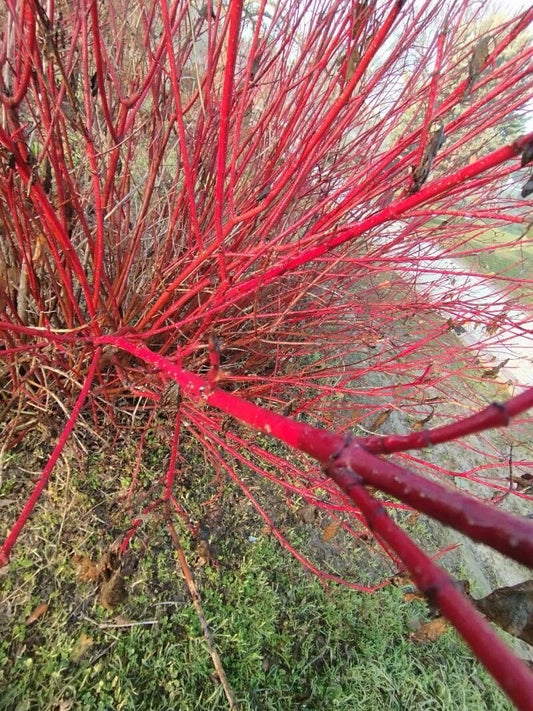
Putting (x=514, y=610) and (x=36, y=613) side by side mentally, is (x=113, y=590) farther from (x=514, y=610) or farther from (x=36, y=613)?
(x=514, y=610)

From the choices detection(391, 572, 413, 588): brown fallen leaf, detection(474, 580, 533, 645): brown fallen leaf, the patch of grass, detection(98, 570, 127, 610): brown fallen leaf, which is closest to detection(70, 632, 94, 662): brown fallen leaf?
the patch of grass

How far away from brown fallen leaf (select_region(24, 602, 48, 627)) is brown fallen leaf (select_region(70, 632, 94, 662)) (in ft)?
0.55

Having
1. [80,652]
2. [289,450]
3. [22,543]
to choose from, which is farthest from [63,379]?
[289,450]

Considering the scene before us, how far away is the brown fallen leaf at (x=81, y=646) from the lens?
1440mm

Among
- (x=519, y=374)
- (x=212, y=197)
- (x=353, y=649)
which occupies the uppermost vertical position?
(x=519, y=374)

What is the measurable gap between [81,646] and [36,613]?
207 mm

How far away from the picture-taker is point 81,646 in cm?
146

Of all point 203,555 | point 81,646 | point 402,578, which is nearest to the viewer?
point 402,578

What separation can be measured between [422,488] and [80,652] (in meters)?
1.70

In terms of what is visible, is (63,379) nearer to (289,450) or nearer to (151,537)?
(151,537)

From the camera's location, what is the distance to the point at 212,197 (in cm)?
185

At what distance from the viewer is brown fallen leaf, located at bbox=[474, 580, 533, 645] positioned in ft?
1.54

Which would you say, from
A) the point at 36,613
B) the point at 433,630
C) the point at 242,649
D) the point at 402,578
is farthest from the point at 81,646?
the point at 433,630

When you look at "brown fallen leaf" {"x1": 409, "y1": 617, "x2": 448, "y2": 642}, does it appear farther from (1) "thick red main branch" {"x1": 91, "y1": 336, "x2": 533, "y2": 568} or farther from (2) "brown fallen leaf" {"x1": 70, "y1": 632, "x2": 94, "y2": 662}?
(1) "thick red main branch" {"x1": 91, "y1": 336, "x2": 533, "y2": 568}
